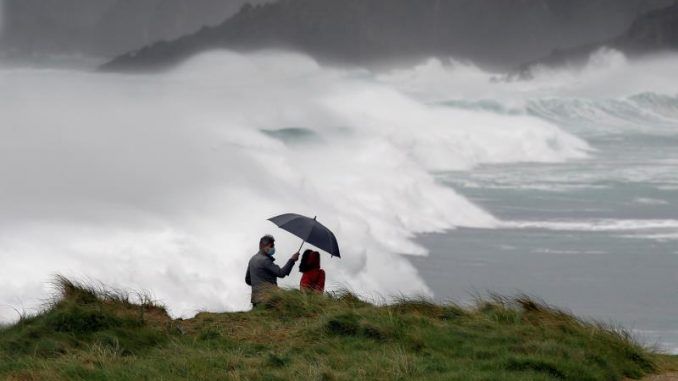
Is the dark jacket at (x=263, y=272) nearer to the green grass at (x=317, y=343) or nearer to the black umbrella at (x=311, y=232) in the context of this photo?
the green grass at (x=317, y=343)

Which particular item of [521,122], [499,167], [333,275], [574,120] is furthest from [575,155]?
[333,275]

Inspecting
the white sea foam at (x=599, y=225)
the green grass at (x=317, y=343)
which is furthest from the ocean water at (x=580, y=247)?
the green grass at (x=317, y=343)

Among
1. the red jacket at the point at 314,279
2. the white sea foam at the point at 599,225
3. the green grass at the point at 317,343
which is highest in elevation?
the white sea foam at the point at 599,225

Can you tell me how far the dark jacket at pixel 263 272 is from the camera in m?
15.0

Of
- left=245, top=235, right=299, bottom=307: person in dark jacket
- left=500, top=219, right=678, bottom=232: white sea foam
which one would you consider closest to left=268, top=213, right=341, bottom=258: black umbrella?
left=245, top=235, right=299, bottom=307: person in dark jacket

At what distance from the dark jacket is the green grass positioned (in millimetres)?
426

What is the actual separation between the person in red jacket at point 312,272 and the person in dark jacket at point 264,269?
0.24m

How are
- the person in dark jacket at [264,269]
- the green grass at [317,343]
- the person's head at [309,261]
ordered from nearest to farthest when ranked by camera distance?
the green grass at [317,343], the person in dark jacket at [264,269], the person's head at [309,261]

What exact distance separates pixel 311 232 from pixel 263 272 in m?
0.81

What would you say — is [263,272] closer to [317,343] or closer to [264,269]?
[264,269]

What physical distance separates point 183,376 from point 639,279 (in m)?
25.6

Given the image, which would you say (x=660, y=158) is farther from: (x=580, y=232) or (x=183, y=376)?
(x=183, y=376)

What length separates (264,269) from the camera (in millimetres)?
15125

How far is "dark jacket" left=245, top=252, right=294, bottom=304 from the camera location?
49.3ft
